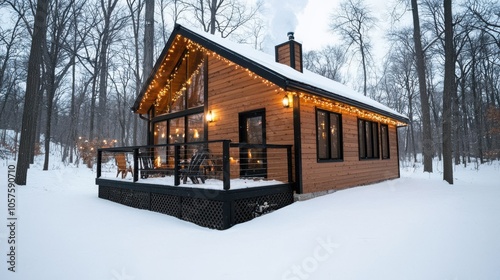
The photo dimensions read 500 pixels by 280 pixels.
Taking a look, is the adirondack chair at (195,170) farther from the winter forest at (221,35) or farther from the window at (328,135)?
the winter forest at (221,35)

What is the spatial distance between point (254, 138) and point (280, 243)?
3.60 m

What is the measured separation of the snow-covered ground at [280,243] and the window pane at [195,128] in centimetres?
304

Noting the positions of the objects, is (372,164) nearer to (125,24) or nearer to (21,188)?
(21,188)

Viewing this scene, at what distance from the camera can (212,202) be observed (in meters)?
5.23

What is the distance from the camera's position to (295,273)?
317cm

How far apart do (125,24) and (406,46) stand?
2053 cm

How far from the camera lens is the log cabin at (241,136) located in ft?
18.7

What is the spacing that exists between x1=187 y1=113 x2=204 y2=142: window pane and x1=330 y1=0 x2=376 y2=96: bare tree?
637 inches

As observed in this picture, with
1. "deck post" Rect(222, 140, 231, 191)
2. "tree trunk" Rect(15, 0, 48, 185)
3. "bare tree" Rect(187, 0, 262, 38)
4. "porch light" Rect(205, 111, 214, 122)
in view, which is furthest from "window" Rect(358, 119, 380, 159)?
"bare tree" Rect(187, 0, 262, 38)

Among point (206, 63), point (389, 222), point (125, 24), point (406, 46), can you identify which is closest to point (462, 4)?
point (406, 46)

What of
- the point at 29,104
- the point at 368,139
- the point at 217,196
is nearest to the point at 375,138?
the point at 368,139

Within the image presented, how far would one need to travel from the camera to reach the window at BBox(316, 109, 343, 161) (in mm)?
7274

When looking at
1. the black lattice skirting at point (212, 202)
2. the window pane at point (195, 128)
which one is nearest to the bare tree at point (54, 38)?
the window pane at point (195, 128)

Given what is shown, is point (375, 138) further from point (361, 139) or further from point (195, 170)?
point (195, 170)
